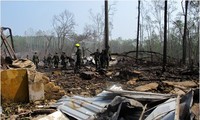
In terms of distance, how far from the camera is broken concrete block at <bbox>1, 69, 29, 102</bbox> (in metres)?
9.27

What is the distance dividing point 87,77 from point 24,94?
6465mm

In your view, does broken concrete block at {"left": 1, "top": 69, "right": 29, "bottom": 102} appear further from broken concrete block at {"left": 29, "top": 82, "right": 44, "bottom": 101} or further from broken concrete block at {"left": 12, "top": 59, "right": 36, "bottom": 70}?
broken concrete block at {"left": 12, "top": 59, "right": 36, "bottom": 70}

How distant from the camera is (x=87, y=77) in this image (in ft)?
51.8

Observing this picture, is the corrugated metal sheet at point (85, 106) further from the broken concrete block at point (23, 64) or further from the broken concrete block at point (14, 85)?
the broken concrete block at point (23, 64)

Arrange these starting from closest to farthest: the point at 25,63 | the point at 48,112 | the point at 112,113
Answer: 1. the point at 112,113
2. the point at 48,112
3. the point at 25,63

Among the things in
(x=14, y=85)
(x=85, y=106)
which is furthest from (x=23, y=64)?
(x=85, y=106)

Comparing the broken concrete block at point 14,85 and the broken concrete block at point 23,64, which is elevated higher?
the broken concrete block at point 23,64

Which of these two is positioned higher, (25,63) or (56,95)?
(25,63)

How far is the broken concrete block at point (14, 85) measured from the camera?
9273 mm

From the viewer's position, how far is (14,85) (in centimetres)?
941

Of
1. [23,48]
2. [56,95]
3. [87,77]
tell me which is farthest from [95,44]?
[56,95]

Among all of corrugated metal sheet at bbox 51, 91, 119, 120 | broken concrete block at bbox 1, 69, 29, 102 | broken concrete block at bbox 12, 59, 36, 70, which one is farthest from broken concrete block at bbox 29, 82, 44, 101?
broken concrete block at bbox 12, 59, 36, 70

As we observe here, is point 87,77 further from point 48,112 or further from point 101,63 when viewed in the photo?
point 48,112

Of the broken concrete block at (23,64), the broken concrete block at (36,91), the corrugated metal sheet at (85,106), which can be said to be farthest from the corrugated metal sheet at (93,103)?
the broken concrete block at (23,64)
